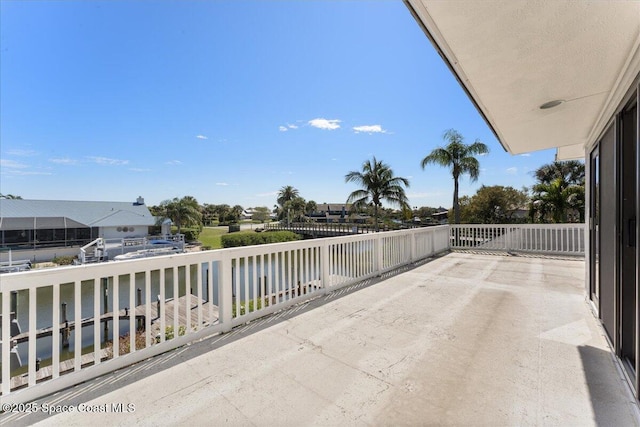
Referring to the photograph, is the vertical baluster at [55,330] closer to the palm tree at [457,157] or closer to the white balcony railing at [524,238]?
the white balcony railing at [524,238]

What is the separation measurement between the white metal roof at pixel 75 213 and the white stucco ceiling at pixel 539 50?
3210 centimetres

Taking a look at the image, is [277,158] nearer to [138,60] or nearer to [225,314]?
[138,60]

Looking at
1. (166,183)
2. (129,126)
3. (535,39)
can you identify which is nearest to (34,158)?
(166,183)

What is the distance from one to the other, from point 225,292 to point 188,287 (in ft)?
1.17

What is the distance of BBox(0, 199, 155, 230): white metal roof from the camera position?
21953 millimetres

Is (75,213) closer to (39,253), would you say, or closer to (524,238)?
(39,253)

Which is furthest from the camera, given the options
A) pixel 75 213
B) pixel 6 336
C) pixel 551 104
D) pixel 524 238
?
pixel 75 213

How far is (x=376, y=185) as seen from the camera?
17.5 m

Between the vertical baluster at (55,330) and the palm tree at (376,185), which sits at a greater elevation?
the palm tree at (376,185)

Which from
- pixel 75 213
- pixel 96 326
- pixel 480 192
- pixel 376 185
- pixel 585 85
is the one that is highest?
pixel 376 185

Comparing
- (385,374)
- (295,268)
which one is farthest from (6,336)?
(295,268)

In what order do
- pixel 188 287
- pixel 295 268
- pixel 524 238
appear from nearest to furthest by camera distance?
pixel 188 287 < pixel 295 268 < pixel 524 238

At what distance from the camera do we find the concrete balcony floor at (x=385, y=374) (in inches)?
59.8

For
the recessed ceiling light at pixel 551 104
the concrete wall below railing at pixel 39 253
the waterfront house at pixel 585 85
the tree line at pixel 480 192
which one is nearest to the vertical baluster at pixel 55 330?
the waterfront house at pixel 585 85
